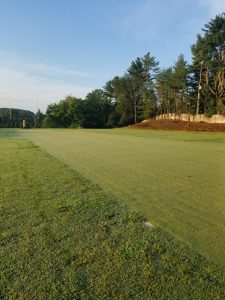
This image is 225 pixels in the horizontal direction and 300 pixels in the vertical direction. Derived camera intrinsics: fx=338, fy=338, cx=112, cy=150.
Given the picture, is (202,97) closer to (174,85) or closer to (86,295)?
(174,85)

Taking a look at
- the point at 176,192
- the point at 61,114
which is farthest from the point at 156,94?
the point at 176,192

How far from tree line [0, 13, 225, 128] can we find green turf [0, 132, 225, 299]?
135ft

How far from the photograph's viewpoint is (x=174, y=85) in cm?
5400

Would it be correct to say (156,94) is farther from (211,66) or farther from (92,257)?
(92,257)

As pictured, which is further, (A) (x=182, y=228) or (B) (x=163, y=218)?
(B) (x=163, y=218)

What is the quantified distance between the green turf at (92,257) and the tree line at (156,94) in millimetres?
41145

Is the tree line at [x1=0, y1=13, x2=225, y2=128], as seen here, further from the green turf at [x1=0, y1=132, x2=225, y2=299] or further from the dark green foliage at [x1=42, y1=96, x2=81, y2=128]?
the green turf at [x1=0, y1=132, x2=225, y2=299]

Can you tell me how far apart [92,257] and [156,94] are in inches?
2429

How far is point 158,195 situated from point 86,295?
3.25 metres

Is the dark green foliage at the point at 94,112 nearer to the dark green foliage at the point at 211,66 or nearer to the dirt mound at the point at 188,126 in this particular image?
the dirt mound at the point at 188,126

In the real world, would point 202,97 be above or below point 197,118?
above

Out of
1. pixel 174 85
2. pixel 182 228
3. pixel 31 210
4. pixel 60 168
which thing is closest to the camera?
pixel 182 228

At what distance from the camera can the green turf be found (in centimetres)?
260

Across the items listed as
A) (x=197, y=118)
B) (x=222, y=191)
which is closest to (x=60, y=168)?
(x=222, y=191)
